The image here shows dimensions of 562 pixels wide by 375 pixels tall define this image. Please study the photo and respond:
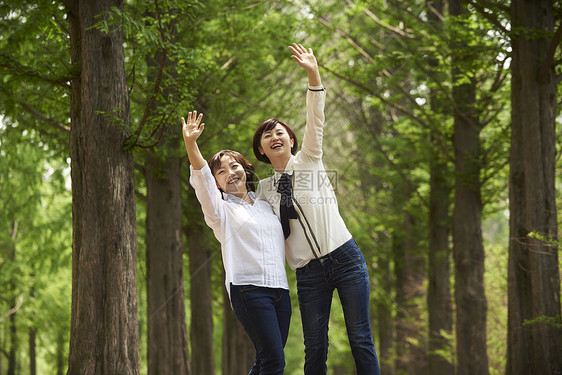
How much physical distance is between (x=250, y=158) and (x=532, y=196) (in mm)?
5775

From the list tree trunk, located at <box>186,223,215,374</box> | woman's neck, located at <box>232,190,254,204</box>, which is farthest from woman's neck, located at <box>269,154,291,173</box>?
tree trunk, located at <box>186,223,215,374</box>

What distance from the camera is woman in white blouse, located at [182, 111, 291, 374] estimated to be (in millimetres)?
3965

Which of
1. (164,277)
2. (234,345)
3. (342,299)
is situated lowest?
(234,345)

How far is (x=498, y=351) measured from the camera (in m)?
13.9

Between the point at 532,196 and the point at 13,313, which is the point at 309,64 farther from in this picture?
the point at 13,313

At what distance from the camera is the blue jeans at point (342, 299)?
4094 mm

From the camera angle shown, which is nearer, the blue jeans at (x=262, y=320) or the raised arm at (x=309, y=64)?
the blue jeans at (x=262, y=320)

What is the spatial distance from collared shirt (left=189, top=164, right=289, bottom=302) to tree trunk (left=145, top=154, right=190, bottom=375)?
5616mm

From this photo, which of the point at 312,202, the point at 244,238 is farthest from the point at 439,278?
the point at 244,238

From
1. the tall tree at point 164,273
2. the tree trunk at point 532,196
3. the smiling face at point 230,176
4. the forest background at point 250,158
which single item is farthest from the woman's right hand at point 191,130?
the tall tree at point 164,273

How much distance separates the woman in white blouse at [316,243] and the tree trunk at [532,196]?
3793 millimetres

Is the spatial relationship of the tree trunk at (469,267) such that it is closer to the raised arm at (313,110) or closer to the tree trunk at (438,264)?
the tree trunk at (438,264)

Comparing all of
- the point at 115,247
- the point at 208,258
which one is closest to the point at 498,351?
the point at 208,258

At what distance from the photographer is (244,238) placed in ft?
13.4
